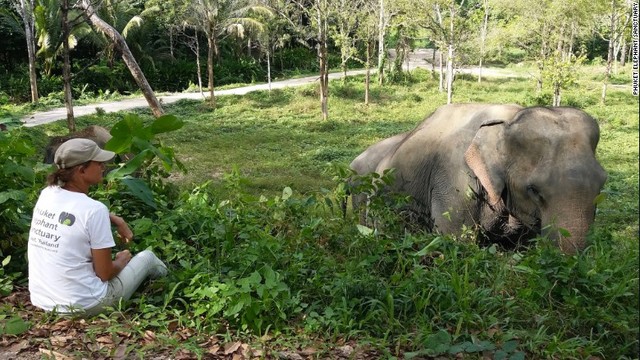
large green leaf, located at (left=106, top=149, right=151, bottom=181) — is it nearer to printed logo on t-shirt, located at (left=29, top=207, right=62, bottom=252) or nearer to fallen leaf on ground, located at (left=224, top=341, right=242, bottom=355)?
printed logo on t-shirt, located at (left=29, top=207, right=62, bottom=252)

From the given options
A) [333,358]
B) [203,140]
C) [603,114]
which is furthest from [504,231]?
[603,114]

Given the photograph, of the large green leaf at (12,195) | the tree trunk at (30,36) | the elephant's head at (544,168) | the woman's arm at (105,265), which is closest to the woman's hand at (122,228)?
the woman's arm at (105,265)

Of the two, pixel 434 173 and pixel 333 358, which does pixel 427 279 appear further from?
pixel 434 173

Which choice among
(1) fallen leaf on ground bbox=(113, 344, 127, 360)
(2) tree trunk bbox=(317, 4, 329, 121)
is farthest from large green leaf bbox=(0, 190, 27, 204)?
(2) tree trunk bbox=(317, 4, 329, 121)

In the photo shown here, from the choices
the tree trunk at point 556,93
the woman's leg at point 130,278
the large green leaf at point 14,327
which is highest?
the woman's leg at point 130,278

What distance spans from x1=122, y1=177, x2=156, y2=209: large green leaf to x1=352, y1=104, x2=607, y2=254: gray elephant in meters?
2.04

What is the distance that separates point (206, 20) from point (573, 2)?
13.5 meters

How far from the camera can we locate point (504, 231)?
6254 mm

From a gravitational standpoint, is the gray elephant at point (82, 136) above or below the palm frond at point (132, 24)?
below

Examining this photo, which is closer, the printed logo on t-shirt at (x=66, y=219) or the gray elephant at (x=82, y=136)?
the printed logo on t-shirt at (x=66, y=219)

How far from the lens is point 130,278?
3797 mm

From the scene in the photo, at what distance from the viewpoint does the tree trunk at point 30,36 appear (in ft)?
76.4

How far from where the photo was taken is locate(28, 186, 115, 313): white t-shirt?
11.8ft

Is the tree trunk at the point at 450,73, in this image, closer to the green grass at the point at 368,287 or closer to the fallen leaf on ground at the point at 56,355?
the green grass at the point at 368,287
